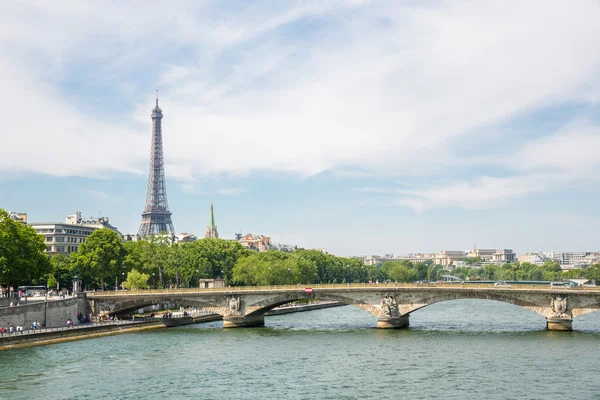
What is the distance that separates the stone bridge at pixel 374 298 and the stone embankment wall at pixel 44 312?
5.12 m

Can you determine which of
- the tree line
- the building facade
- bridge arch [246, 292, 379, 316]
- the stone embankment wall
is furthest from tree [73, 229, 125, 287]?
the building facade

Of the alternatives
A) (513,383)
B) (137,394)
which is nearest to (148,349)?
(137,394)

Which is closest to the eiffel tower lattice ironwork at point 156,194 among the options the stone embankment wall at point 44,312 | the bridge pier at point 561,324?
the stone embankment wall at point 44,312

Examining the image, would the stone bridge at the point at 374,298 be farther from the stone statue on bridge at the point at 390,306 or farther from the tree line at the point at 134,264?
the tree line at the point at 134,264

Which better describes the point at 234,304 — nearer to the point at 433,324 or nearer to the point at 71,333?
the point at 71,333

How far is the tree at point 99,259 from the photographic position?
320ft

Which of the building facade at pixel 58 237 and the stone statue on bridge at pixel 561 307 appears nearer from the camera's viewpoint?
the stone statue on bridge at pixel 561 307

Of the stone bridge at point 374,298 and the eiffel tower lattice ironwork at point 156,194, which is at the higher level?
the eiffel tower lattice ironwork at point 156,194

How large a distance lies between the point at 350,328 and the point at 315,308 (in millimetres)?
42874

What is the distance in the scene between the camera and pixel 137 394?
40781mm

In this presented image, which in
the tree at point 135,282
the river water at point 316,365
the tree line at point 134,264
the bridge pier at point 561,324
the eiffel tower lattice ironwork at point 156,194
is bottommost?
the river water at point 316,365

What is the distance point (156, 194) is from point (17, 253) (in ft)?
377

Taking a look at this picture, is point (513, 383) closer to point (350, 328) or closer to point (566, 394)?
point (566, 394)

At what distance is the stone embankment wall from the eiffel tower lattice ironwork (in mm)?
109374
